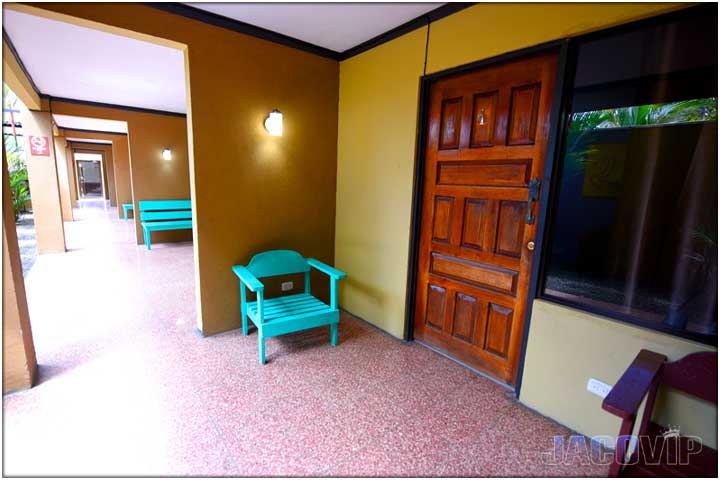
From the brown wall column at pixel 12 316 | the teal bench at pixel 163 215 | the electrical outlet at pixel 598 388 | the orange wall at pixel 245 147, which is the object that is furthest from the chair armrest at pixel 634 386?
the teal bench at pixel 163 215

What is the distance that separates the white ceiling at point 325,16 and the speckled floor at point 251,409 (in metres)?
2.50

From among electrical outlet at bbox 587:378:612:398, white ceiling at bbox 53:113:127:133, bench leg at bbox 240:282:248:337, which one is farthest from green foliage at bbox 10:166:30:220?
electrical outlet at bbox 587:378:612:398

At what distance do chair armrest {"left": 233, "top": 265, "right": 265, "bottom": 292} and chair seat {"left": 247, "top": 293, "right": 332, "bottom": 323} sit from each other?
0.21 metres

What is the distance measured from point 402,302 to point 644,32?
219cm

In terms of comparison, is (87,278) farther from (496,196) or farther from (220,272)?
(496,196)

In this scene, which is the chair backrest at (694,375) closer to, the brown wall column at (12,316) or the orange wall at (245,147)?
the orange wall at (245,147)

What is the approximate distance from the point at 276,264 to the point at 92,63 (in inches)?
120

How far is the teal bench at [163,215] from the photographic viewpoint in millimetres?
5791

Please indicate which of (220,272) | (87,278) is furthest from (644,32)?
(87,278)

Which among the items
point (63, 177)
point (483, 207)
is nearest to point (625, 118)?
point (483, 207)

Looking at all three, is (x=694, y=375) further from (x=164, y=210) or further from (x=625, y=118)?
(x=164, y=210)

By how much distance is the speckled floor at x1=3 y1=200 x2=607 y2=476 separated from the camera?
5.10ft

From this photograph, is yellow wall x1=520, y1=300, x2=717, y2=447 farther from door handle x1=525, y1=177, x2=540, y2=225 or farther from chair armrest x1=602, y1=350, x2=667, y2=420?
door handle x1=525, y1=177, x2=540, y2=225

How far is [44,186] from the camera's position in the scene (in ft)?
16.8
